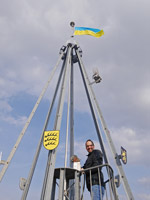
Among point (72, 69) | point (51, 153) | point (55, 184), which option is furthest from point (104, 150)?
point (72, 69)

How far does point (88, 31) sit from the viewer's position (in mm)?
9492

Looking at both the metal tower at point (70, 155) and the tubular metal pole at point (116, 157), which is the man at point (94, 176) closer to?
the metal tower at point (70, 155)

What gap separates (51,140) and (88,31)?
6.45 metres

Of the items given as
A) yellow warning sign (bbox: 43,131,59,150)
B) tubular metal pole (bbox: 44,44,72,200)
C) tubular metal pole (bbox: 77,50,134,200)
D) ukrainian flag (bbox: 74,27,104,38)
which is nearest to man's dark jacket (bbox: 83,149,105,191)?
tubular metal pole (bbox: 44,44,72,200)

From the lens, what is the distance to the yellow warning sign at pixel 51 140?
5.09m

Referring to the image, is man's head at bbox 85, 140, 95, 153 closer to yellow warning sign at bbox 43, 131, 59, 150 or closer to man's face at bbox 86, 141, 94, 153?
man's face at bbox 86, 141, 94, 153

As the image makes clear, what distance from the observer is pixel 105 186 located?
12.7 feet

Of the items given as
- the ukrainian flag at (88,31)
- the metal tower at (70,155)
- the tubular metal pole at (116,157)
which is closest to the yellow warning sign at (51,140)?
the metal tower at (70,155)

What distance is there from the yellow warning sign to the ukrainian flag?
5902 mm

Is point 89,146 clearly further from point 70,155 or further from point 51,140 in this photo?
point 70,155

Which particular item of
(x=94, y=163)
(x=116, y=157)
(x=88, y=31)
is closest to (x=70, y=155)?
(x=116, y=157)

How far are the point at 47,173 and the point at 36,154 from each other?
5.40ft

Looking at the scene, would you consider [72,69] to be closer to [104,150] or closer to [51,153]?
[104,150]

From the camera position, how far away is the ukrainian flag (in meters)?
9.33
